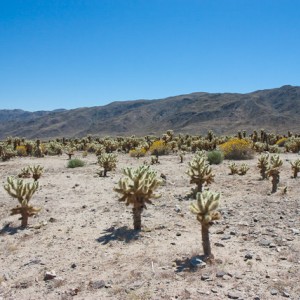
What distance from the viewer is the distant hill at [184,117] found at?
304 ft

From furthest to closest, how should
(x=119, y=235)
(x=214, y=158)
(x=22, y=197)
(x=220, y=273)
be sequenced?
(x=214, y=158) → (x=22, y=197) → (x=119, y=235) → (x=220, y=273)

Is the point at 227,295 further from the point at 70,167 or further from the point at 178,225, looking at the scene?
the point at 70,167

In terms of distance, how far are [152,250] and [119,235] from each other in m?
1.16

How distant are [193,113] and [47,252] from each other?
105640 mm

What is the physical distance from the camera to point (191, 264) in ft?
21.0

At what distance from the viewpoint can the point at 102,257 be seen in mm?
7090

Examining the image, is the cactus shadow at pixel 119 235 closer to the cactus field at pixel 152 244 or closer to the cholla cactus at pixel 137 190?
the cactus field at pixel 152 244

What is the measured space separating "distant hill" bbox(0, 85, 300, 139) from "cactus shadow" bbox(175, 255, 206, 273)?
7411 centimetres

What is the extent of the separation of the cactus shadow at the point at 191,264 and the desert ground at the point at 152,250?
0.06ft

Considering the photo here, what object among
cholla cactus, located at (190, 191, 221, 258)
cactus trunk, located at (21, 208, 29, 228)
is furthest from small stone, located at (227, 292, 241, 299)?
cactus trunk, located at (21, 208, 29, 228)

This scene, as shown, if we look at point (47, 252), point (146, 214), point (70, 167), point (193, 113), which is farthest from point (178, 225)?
point (193, 113)

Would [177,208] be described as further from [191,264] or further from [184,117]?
[184,117]

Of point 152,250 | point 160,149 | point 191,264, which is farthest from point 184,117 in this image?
point 191,264

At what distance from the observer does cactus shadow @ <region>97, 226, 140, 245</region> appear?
7844 millimetres
